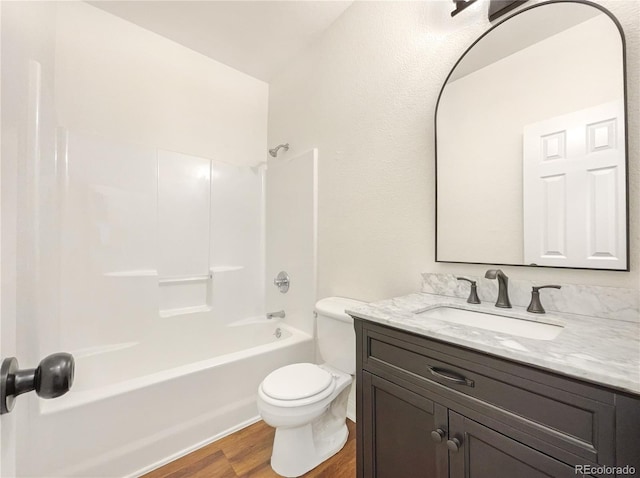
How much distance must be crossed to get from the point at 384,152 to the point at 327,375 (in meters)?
1.30

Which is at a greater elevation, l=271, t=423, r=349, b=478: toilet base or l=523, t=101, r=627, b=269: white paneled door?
l=523, t=101, r=627, b=269: white paneled door

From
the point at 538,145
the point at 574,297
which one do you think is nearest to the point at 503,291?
the point at 574,297

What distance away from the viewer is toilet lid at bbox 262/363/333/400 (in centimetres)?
128

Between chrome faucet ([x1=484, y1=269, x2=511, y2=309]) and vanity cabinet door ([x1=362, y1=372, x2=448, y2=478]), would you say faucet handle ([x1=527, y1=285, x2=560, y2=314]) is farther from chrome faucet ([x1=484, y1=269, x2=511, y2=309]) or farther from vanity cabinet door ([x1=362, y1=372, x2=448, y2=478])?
vanity cabinet door ([x1=362, y1=372, x2=448, y2=478])

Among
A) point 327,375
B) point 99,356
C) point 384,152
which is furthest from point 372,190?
point 99,356

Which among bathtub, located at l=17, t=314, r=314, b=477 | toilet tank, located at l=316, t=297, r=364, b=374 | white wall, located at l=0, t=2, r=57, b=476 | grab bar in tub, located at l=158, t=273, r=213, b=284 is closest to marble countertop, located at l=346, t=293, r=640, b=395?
toilet tank, located at l=316, t=297, r=364, b=374

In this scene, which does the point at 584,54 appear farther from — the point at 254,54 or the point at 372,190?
the point at 254,54

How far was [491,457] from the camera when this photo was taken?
70cm

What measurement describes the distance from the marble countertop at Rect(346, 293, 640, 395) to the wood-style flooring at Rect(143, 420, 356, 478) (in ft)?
3.04

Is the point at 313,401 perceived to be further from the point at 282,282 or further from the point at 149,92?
the point at 149,92

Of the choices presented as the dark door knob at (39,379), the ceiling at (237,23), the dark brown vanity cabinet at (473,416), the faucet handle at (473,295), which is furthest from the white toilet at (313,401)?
the ceiling at (237,23)

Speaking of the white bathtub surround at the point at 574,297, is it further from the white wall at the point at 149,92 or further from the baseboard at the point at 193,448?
the white wall at the point at 149,92

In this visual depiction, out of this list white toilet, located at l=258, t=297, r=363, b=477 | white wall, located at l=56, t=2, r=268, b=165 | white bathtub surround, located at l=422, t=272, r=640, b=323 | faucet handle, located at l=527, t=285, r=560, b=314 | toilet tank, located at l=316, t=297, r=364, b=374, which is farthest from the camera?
white wall, located at l=56, t=2, r=268, b=165

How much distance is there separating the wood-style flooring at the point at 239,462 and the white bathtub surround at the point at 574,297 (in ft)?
3.46
